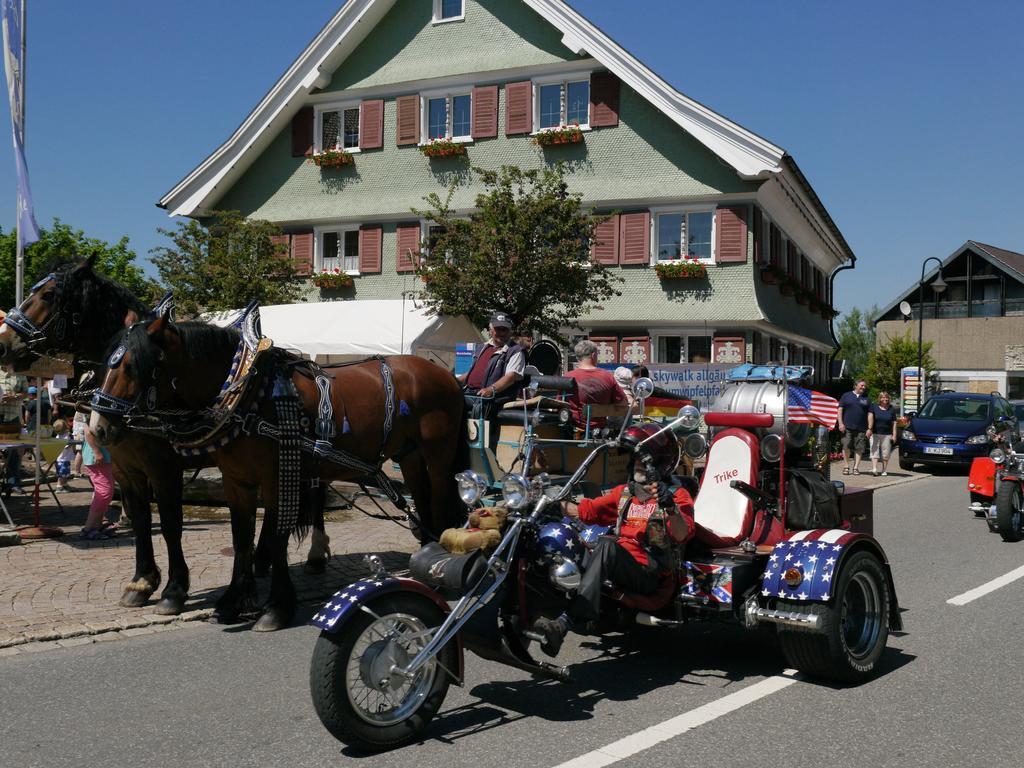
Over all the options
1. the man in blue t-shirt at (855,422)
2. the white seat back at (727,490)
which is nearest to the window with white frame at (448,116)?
the man in blue t-shirt at (855,422)

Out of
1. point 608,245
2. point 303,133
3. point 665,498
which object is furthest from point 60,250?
point 665,498

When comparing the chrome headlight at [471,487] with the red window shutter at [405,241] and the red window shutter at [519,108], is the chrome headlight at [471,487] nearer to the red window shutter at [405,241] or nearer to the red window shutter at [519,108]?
the red window shutter at [519,108]

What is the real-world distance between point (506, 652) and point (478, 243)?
15040 mm

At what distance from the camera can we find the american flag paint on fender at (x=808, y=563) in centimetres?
519

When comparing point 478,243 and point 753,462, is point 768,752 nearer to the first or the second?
point 753,462

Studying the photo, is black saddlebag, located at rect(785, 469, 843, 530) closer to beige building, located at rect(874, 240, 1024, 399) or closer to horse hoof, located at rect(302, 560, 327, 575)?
horse hoof, located at rect(302, 560, 327, 575)

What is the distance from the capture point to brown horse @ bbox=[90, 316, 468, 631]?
6.33 m

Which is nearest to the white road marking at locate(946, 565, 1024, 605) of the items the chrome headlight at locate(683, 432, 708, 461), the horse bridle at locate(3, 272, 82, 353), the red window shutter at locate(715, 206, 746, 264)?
the chrome headlight at locate(683, 432, 708, 461)

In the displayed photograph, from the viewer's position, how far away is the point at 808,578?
5.24m

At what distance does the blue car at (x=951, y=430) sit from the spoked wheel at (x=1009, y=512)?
8913mm

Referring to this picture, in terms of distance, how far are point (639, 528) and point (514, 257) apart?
13870mm

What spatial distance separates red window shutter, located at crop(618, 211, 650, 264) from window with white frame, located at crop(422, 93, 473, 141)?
15.3 ft

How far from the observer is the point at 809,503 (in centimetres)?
607

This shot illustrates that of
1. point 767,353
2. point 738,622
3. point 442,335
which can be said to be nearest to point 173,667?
point 738,622
